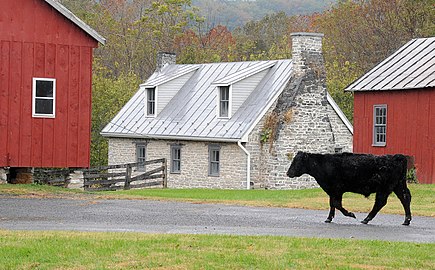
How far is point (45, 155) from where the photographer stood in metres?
31.6

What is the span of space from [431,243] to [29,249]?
21.3 feet

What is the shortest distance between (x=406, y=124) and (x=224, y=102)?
448 inches

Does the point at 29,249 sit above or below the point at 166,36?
below

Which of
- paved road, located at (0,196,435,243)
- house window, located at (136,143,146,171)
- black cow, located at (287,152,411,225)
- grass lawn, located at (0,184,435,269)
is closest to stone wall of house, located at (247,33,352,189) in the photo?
house window, located at (136,143,146,171)

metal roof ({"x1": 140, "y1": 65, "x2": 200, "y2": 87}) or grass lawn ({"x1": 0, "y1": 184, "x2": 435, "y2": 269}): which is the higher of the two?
metal roof ({"x1": 140, "y1": 65, "x2": 200, "y2": 87})

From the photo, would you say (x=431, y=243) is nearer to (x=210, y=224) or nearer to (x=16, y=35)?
(x=210, y=224)

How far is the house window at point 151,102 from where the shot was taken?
49300mm

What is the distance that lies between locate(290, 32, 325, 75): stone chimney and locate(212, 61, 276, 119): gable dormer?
8.31 ft

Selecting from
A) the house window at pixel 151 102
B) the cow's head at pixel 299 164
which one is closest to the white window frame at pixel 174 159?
the house window at pixel 151 102

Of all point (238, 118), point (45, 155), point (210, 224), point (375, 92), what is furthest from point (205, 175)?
point (210, 224)

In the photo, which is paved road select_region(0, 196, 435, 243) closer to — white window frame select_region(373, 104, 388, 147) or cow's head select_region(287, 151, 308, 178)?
cow's head select_region(287, 151, 308, 178)

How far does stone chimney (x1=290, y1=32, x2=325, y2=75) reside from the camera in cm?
4303

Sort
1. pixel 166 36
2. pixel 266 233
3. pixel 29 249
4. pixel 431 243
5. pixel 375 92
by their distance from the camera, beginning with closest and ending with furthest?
1. pixel 29 249
2. pixel 431 243
3. pixel 266 233
4. pixel 375 92
5. pixel 166 36

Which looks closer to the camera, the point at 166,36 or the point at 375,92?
the point at 375,92
